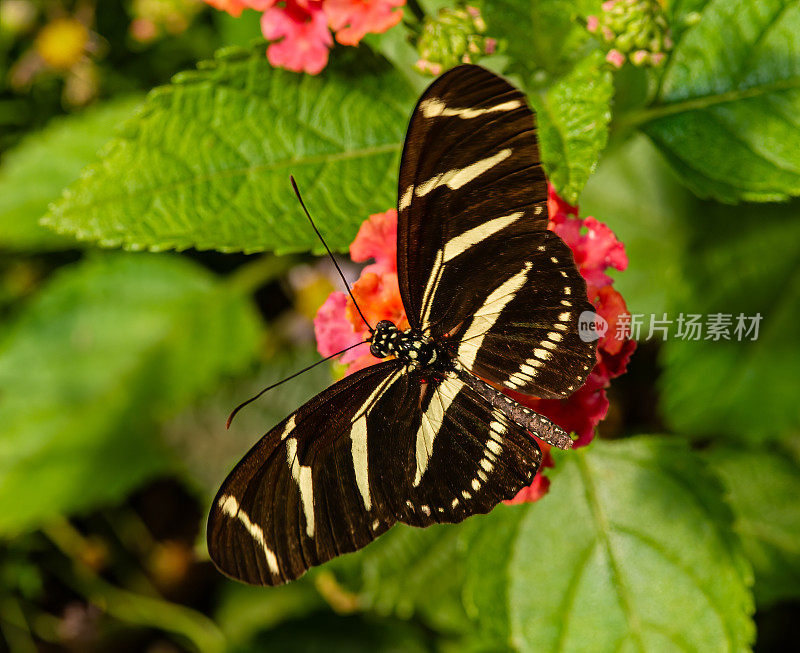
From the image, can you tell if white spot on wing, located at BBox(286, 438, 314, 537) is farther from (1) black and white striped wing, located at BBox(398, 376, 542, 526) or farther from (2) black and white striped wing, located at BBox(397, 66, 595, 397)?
(2) black and white striped wing, located at BBox(397, 66, 595, 397)

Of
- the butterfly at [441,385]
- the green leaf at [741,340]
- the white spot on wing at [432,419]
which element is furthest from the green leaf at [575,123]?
the green leaf at [741,340]

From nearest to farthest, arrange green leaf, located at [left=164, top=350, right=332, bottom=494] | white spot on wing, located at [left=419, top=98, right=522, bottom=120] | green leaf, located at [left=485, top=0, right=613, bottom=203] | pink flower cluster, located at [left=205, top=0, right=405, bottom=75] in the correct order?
white spot on wing, located at [left=419, top=98, right=522, bottom=120] → green leaf, located at [left=485, top=0, right=613, bottom=203] → pink flower cluster, located at [left=205, top=0, right=405, bottom=75] → green leaf, located at [left=164, top=350, right=332, bottom=494]

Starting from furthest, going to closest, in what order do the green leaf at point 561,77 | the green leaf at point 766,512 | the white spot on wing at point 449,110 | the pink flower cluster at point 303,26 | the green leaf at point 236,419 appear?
the green leaf at point 236,419
the green leaf at point 766,512
the pink flower cluster at point 303,26
the green leaf at point 561,77
the white spot on wing at point 449,110

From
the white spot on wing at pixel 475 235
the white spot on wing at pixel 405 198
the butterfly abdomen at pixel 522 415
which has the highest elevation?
the white spot on wing at pixel 405 198

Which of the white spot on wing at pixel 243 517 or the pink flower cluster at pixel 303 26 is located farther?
the pink flower cluster at pixel 303 26

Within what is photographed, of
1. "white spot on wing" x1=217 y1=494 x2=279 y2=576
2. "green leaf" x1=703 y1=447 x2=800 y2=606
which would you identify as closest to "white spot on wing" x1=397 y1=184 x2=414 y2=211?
"white spot on wing" x1=217 y1=494 x2=279 y2=576

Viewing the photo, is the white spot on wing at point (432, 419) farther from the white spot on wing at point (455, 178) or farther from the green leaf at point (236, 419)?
the green leaf at point (236, 419)

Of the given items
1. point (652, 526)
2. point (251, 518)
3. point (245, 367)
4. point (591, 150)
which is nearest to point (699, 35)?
point (591, 150)

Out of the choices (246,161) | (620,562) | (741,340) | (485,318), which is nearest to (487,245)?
(485,318)
